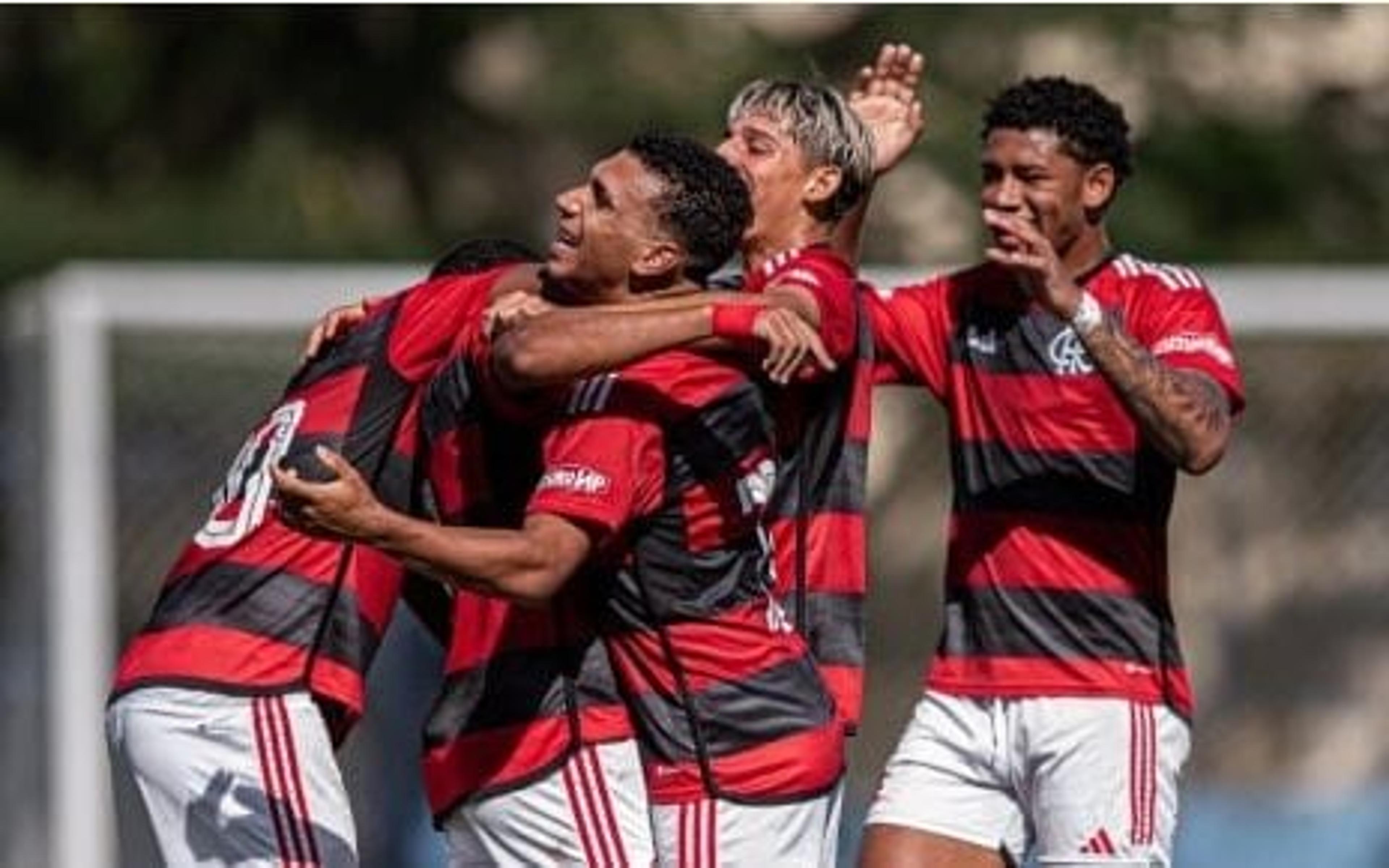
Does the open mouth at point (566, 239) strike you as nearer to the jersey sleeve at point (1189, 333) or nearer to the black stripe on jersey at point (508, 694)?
the black stripe on jersey at point (508, 694)

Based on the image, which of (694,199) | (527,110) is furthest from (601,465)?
(527,110)

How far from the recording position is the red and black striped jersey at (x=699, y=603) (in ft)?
25.2

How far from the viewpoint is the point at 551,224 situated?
18.5m

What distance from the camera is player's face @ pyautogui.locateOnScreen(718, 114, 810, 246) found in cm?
827

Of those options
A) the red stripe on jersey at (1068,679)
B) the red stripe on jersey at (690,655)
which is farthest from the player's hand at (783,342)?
the red stripe on jersey at (1068,679)

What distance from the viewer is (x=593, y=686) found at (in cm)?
775

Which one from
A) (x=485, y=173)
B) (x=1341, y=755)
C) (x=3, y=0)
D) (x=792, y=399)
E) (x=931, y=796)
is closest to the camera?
(x=792, y=399)

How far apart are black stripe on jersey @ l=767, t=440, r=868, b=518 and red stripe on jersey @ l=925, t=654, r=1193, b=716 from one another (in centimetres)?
66

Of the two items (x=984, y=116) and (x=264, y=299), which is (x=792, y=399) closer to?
(x=984, y=116)

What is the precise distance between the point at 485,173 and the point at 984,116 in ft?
33.0

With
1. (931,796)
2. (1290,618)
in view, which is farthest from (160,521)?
(931,796)

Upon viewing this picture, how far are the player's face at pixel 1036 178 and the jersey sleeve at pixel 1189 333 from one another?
0.71ft

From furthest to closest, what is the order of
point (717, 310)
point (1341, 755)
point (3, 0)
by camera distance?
point (3, 0)
point (1341, 755)
point (717, 310)

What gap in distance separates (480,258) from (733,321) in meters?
0.85
